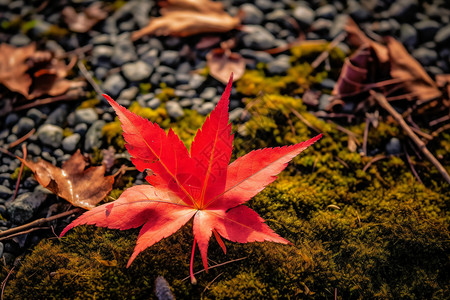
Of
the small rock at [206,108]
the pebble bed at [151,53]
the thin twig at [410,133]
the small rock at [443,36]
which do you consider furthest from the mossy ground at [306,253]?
the small rock at [443,36]

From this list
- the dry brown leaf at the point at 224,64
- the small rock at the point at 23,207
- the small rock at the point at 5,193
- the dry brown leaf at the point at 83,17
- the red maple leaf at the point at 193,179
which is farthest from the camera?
the dry brown leaf at the point at 83,17

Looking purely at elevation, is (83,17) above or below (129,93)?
above

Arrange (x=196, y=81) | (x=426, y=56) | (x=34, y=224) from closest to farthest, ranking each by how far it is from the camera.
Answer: (x=34, y=224), (x=196, y=81), (x=426, y=56)

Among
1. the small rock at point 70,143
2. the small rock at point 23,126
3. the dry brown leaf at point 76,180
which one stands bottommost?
the dry brown leaf at point 76,180

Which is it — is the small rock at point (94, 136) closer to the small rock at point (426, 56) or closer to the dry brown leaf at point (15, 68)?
the dry brown leaf at point (15, 68)

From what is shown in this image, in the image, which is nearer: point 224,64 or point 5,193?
point 5,193

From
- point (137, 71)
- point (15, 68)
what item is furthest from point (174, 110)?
point (15, 68)

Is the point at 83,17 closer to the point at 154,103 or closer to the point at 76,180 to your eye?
the point at 154,103
